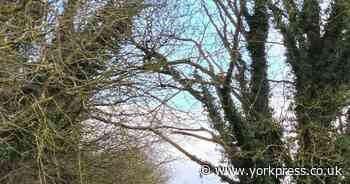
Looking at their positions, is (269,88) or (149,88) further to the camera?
(269,88)

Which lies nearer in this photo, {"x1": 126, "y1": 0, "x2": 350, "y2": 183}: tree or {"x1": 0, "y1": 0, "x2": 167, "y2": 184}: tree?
{"x1": 0, "y1": 0, "x2": 167, "y2": 184}: tree

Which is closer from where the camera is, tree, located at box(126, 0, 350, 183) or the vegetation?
the vegetation

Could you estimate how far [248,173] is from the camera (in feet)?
35.6

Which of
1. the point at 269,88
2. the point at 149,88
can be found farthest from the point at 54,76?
the point at 269,88

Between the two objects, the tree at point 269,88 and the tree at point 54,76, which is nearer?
the tree at point 54,76

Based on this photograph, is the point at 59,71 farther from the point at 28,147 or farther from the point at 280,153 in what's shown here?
the point at 280,153

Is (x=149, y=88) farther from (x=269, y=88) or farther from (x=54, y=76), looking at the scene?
(x=269, y=88)

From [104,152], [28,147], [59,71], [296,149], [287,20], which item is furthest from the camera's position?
[287,20]

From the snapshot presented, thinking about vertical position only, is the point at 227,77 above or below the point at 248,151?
above

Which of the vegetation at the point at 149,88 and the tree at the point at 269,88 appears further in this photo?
the tree at the point at 269,88

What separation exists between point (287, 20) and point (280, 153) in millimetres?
3077

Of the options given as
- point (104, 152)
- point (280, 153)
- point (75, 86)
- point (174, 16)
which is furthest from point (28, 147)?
point (280, 153)

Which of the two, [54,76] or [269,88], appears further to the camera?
[269,88]

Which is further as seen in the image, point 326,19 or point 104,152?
point 326,19
